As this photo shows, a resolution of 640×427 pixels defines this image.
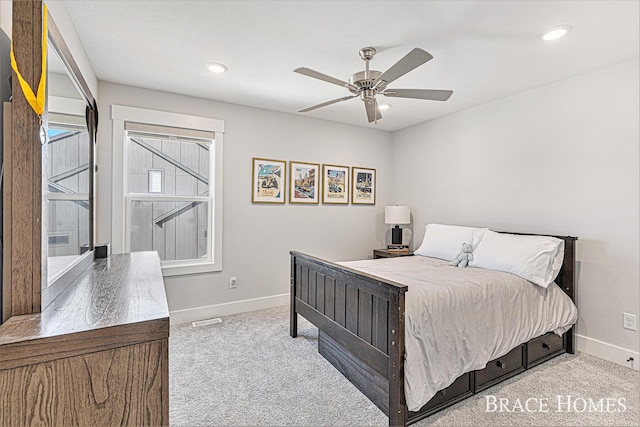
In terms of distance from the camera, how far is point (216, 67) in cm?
276

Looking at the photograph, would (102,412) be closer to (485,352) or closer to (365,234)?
(485,352)

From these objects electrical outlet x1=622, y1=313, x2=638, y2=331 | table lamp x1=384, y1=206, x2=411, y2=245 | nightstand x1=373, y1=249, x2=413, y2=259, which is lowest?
electrical outlet x1=622, y1=313, x2=638, y2=331

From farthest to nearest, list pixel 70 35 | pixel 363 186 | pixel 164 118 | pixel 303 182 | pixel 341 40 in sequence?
pixel 363 186, pixel 303 182, pixel 164 118, pixel 341 40, pixel 70 35

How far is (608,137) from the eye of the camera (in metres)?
2.70

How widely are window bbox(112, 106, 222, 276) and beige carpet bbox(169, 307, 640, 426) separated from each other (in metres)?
1.08

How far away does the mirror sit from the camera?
113 centimetres

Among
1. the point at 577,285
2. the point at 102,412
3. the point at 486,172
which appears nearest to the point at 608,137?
the point at 486,172

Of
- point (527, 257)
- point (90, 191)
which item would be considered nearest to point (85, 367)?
point (90, 191)

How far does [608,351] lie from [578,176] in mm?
1541

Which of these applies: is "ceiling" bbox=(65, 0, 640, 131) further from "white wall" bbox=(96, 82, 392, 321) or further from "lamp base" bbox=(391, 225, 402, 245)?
"lamp base" bbox=(391, 225, 402, 245)

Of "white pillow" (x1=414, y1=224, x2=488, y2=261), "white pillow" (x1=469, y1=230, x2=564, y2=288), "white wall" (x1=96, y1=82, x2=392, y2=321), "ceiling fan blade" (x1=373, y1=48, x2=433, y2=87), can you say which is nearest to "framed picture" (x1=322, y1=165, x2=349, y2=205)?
"white wall" (x1=96, y1=82, x2=392, y2=321)

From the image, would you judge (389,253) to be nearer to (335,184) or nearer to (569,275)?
(335,184)

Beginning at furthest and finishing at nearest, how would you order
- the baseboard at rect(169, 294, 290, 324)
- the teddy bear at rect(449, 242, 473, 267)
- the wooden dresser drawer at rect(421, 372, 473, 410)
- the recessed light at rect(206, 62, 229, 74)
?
1. the baseboard at rect(169, 294, 290, 324)
2. the teddy bear at rect(449, 242, 473, 267)
3. the recessed light at rect(206, 62, 229, 74)
4. the wooden dresser drawer at rect(421, 372, 473, 410)

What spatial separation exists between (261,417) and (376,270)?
4.65ft
